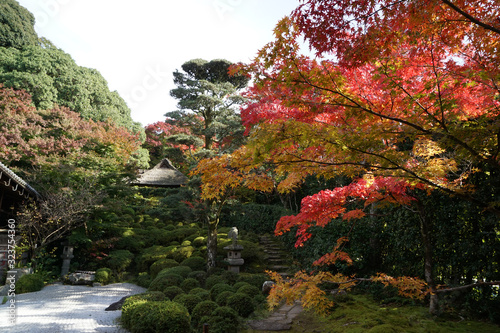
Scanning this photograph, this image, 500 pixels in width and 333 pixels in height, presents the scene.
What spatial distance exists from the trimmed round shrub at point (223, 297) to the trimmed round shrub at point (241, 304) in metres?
0.20

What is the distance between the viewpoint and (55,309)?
6543 millimetres

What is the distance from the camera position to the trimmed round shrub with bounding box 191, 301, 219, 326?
204 inches

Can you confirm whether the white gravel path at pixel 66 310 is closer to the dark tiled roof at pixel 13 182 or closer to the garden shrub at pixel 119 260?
the garden shrub at pixel 119 260

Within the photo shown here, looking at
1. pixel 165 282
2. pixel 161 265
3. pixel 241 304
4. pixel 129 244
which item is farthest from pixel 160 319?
pixel 129 244

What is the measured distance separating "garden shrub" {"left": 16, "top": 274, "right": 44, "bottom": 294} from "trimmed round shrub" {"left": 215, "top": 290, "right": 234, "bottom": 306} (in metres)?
6.01

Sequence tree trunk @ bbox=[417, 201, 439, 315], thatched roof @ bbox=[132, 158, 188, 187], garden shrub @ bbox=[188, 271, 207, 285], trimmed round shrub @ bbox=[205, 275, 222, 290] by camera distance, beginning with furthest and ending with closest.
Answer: thatched roof @ bbox=[132, 158, 188, 187] < garden shrub @ bbox=[188, 271, 207, 285] < trimmed round shrub @ bbox=[205, 275, 222, 290] < tree trunk @ bbox=[417, 201, 439, 315]

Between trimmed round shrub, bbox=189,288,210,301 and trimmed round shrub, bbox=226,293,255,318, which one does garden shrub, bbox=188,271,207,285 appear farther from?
trimmed round shrub, bbox=226,293,255,318

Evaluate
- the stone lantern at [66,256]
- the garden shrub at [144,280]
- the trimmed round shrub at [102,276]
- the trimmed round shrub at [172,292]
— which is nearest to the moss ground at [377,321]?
the trimmed round shrub at [172,292]

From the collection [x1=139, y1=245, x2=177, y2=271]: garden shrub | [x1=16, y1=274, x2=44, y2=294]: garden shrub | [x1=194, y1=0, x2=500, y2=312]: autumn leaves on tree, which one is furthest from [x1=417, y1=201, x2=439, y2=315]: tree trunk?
[x1=16, y1=274, x2=44, y2=294]: garden shrub

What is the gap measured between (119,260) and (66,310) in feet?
13.1

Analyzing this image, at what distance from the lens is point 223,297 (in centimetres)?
584

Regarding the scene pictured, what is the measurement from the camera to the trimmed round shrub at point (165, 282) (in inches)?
283

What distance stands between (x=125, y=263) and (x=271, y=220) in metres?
6.04

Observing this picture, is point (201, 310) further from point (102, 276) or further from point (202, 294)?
point (102, 276)
